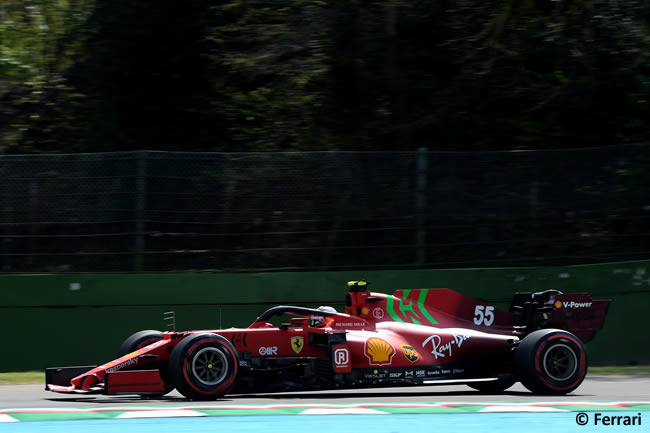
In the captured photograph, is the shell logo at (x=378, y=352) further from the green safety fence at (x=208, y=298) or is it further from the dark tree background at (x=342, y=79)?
the dark tree background at (x=342, y=79)

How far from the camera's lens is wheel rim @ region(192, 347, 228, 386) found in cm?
779

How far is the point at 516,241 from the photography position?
12531 mm

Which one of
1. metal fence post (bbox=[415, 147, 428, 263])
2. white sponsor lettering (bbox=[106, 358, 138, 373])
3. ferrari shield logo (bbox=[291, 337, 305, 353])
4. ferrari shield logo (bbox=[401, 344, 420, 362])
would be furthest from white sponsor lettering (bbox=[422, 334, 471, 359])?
metal fence post (bbox=[415, 147, 428, 263])

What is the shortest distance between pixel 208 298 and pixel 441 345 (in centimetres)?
399

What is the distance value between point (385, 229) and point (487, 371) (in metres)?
3.65

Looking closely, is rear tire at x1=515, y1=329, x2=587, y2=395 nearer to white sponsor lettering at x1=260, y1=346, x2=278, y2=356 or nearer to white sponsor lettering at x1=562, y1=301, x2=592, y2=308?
white sponsor lettering at x1=562, y1=301, x2=592, y2=308

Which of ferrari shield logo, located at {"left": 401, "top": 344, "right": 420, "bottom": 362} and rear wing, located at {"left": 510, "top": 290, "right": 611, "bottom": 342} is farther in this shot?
rear wing, located at {"left": 510, "top": 290, "right": 611, "bottom": 342}

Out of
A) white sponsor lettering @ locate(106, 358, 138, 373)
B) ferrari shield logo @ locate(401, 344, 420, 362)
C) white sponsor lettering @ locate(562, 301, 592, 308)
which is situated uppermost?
white sponsor lettering @ locate(106, 358, 138, 373)

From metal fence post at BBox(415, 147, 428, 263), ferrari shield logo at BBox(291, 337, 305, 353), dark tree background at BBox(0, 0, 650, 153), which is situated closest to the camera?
ferrari shield logo at BBox(291, 337, 305, 353)

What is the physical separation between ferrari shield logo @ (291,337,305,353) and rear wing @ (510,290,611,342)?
2.21m

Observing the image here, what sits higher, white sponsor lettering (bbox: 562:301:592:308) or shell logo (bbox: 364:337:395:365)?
white sponsor lettering (bbox: 562:301:592:308)

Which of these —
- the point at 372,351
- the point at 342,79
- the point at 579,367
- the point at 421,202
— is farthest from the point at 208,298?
the point at 342,79

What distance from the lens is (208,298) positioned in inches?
468

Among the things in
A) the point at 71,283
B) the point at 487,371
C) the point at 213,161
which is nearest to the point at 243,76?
the point at 213,161
